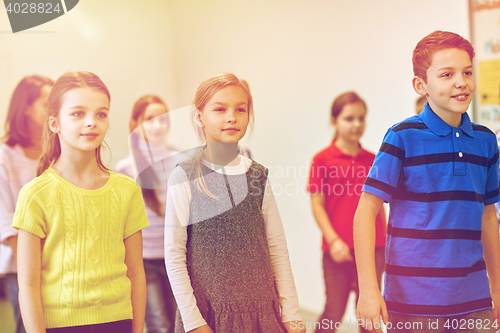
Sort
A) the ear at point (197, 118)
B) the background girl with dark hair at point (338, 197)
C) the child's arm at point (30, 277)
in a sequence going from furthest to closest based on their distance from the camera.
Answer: the background girl with dark hair at point (338, 197) < the ear at point (197, 118) < the child's arm at point (30, 277)

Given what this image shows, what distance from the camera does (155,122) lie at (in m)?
1.17

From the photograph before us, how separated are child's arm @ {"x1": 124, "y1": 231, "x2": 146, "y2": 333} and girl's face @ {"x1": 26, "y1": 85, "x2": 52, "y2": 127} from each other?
1.41ft

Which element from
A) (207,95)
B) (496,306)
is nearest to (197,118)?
(207,95)

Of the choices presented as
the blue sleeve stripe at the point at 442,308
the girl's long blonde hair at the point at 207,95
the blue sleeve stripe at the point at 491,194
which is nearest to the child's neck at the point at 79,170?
the girl's long blonde hair at the point at 207,95

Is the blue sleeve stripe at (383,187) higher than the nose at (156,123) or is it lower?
lower

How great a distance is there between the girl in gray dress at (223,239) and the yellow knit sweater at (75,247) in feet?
0.46

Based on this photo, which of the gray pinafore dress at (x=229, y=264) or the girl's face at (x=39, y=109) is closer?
the gray pinafore dress at (x=229, y=264)

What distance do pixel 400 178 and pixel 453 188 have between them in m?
0.12

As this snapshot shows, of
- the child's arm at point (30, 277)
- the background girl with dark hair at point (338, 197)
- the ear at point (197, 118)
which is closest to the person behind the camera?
the child's arm at point (30, 277)

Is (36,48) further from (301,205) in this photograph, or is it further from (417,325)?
(417,325)

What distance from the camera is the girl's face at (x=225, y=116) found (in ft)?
3.45

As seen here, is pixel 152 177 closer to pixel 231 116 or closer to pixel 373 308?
pixel 231 116

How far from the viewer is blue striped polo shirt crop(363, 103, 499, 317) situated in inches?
39.7

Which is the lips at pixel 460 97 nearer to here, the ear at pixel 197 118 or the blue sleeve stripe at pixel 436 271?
the blue sleeve stripe at pixel 436 271
